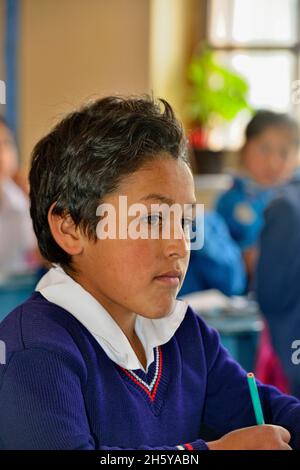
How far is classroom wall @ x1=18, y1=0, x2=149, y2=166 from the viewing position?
5.02 m

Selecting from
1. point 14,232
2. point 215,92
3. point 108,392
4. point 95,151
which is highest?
point 95,151

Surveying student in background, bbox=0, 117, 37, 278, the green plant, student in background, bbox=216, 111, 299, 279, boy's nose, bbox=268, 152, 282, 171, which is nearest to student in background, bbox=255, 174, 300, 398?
student in background, bbox=216, 111, 299, 279

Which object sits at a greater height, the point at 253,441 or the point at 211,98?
the point at 253,441

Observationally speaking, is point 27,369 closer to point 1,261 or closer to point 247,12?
point 1,261

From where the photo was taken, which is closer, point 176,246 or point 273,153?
point 176,246

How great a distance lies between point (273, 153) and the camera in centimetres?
313

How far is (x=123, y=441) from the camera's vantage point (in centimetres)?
90

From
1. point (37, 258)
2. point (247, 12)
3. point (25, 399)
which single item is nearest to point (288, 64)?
point (247, 12)

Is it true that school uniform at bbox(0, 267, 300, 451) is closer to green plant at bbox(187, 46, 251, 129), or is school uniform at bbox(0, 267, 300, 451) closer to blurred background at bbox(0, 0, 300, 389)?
blurred background at bbox(0, 0, 300, 389)

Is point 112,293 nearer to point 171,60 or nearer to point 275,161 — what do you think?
point 275,161

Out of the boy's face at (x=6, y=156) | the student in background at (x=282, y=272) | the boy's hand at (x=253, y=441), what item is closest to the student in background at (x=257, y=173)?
the student in background at (x=282, y=272)

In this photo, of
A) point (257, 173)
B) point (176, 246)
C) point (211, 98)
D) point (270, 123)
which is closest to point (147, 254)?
point (176, 246)

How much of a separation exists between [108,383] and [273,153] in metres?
2.33

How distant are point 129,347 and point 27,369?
16 cm
